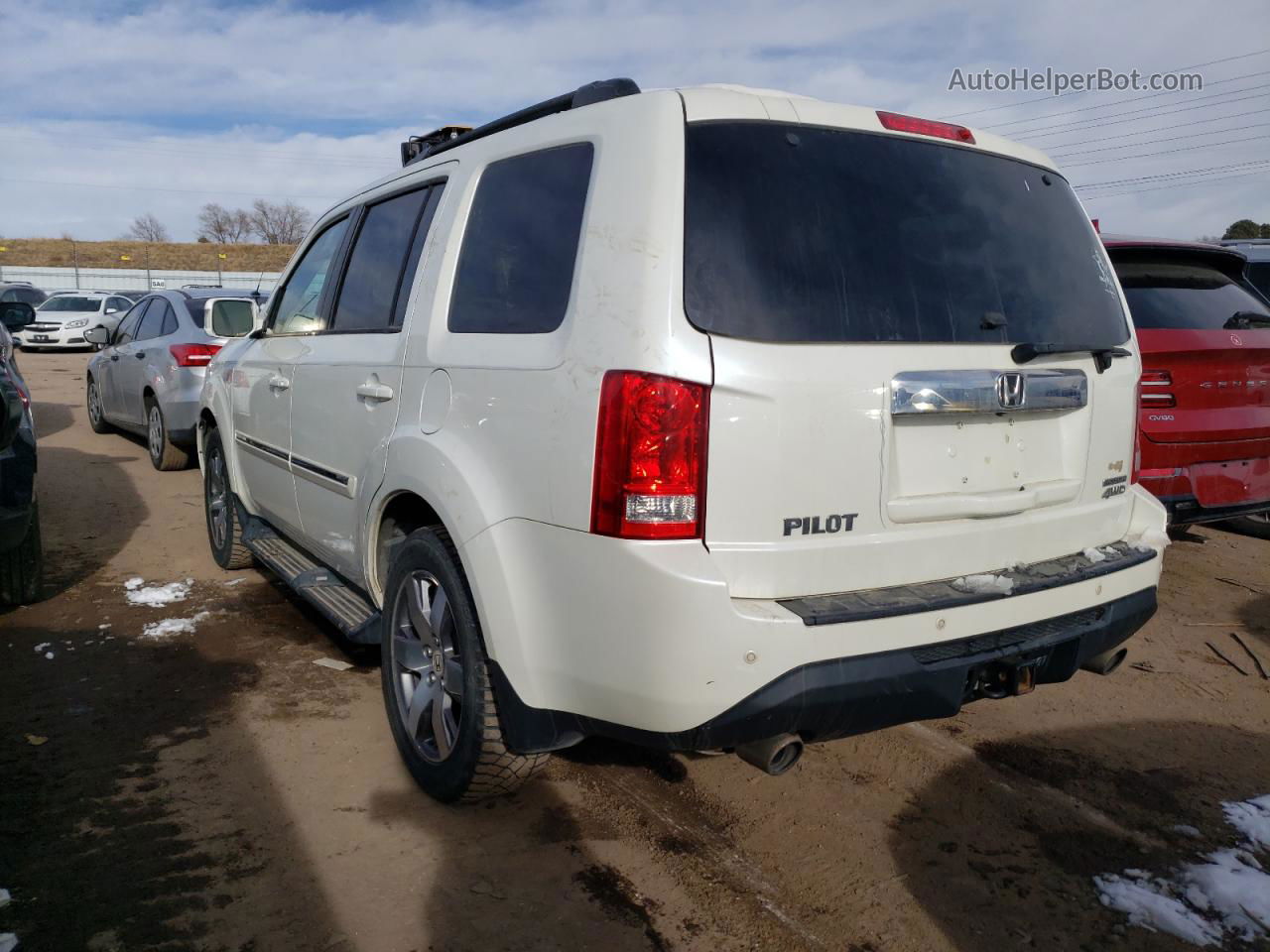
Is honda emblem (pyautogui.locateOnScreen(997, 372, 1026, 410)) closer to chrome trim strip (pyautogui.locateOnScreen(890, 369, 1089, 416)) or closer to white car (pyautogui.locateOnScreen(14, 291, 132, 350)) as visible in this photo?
chrome trim strip (pyautogui.locateOnScreen(890, 369, 1089, 416))

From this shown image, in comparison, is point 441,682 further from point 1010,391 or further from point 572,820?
point 1010,391

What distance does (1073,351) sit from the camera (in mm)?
2785

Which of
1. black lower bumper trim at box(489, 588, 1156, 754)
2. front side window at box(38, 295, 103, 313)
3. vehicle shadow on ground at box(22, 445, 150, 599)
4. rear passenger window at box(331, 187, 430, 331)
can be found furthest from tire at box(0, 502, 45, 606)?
front side window at box(38, 295, 103, 313)

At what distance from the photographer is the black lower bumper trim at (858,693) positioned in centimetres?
225

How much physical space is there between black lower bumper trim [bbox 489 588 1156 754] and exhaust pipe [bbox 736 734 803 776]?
0.03 metres

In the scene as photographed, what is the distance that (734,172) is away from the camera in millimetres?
2398

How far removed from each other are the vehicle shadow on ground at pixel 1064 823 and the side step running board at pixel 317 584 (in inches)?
75.5

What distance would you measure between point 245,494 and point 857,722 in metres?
3.79

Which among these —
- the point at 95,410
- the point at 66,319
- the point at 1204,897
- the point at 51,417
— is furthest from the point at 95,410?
the point at 66,319

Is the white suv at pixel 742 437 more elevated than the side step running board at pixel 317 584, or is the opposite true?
the white suv at pixel 742 437

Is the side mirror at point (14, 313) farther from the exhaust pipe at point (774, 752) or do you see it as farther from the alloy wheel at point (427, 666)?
the exhaust pipe at point (774, 752)

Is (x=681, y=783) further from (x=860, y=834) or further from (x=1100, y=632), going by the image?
(x=1100, y=632)

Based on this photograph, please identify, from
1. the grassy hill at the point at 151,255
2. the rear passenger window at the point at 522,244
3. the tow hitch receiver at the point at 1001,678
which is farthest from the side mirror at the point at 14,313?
the grassy hill at the point at 151,255

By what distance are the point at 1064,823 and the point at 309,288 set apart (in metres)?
3.73
